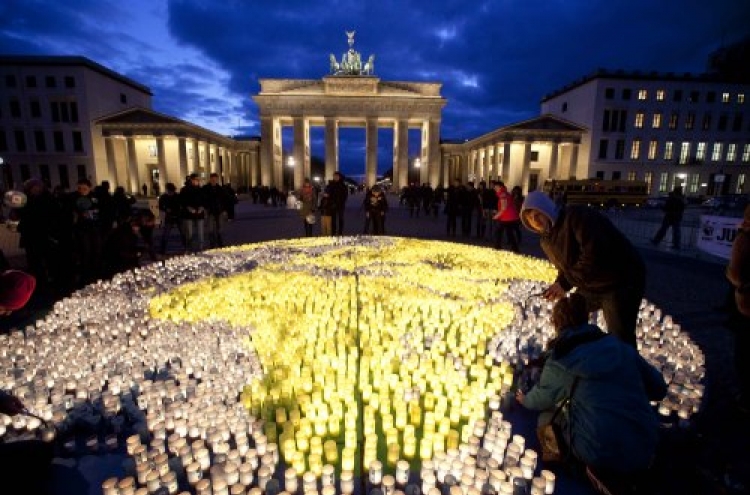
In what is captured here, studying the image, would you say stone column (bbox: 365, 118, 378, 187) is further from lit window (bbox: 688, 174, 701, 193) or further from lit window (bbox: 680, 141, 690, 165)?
lit window (bbox: 688, 174, 701, 193)

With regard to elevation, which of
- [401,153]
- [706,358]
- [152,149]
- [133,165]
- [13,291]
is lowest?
[706,358]

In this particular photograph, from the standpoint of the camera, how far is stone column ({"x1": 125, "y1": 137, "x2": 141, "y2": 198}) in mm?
46656

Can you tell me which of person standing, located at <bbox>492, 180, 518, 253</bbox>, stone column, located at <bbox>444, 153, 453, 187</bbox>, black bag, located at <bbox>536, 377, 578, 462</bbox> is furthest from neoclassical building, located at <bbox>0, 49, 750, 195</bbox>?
black bag, located at <bbox>536, 377, 578, 462</bbox>

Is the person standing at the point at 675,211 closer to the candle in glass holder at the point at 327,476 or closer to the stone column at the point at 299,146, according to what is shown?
the candle in glass holder at the point at 327,476

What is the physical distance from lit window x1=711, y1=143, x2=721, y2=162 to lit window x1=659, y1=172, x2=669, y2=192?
6.24 m

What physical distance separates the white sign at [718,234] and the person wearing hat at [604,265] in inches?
368

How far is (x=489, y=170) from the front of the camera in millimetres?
55094

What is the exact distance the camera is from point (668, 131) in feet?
172

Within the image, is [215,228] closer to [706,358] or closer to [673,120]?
[706,358]

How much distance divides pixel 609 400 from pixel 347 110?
49.3m

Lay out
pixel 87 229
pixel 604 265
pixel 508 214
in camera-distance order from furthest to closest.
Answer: pixel 508 214 → pixel 87 229 → pixel 604 265

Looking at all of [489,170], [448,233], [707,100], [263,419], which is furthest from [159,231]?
[707,100]

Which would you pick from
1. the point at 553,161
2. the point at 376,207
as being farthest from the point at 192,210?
the point at 553,161

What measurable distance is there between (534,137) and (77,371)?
167ft
